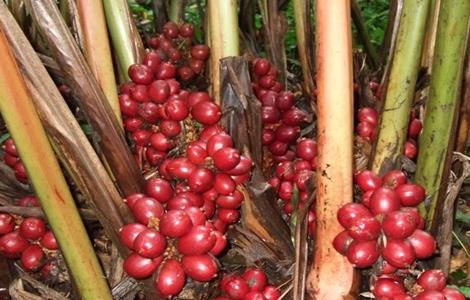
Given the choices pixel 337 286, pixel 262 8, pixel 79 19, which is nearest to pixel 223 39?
pixel 79 19

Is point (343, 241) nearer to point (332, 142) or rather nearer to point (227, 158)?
point (332, 142)

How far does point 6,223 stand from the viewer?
5.54 ft

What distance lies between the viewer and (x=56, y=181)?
1372 mm

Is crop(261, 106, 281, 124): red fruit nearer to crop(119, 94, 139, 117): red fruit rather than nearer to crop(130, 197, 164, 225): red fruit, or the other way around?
crop(119, 94, 139, 117): red fruit

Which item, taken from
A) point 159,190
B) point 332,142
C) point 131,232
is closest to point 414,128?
point 332,142

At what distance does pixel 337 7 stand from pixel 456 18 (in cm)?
31

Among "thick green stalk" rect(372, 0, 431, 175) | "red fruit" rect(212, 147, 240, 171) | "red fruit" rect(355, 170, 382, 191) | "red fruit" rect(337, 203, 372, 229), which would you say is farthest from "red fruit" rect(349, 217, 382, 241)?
"red fruit" rect(212, 147, 240, 171)

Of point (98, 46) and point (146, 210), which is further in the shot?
point (98, 46)

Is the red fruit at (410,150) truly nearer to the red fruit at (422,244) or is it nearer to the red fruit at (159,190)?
Result: the red fruit at (422,244)

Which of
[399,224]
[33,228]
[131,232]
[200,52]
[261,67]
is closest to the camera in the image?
[399,224]

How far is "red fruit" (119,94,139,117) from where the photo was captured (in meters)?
1.84

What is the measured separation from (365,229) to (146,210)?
0.50m

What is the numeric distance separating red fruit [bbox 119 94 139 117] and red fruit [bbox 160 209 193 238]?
0.52 metres

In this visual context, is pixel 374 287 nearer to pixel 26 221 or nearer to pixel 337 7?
pixel 337 7
